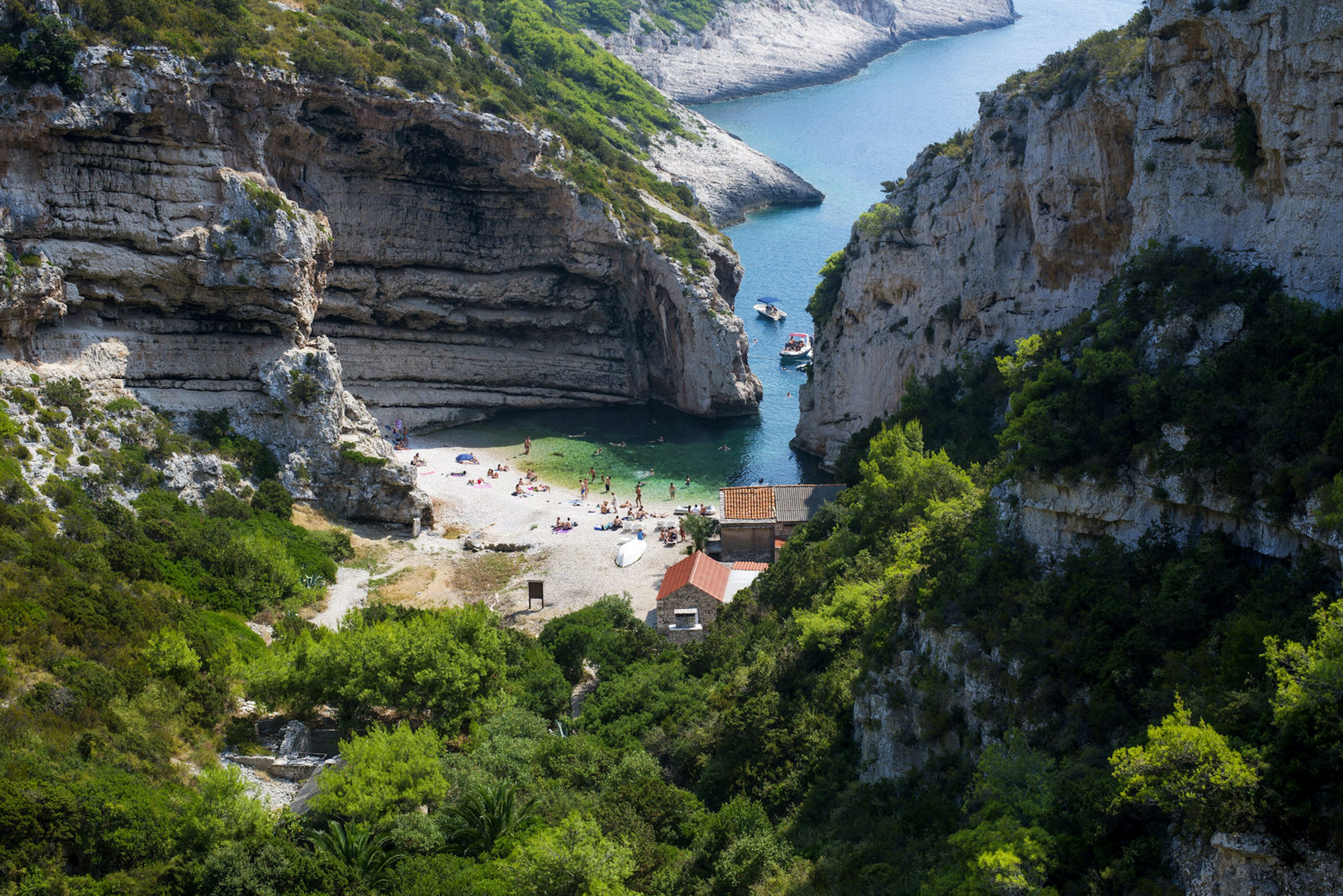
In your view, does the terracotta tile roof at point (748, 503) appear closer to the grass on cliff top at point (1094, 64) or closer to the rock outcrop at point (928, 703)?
the grass on cliff top at point (1094, 64)

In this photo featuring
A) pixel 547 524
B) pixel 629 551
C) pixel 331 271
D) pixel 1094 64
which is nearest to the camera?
pixel 1094 64

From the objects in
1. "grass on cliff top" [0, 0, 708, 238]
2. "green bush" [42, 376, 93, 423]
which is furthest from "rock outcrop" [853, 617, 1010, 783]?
"grass on cliff top" [0, 0, 708, 238]

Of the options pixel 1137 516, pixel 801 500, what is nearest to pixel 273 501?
pixel 801 500

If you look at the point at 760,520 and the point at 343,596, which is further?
the point at 760,520

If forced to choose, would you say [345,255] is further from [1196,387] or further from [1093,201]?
[1196,387]

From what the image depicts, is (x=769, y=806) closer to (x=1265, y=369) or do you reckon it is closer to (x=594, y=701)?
(x=594, y=701)

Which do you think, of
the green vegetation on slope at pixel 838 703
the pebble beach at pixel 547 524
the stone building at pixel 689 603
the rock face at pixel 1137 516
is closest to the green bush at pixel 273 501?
the pebble beach at pixel 547 524

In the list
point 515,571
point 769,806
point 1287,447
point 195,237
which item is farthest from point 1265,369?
point 195,237
